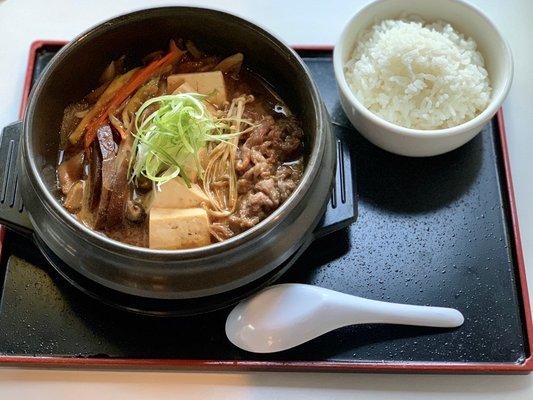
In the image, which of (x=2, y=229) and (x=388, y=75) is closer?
(x=2, y=229)

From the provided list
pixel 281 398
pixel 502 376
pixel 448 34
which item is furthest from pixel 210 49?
pixel 502 376

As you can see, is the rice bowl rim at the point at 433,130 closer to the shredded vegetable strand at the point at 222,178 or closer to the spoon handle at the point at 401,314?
the shredded vegetable strand at the point at 222,178

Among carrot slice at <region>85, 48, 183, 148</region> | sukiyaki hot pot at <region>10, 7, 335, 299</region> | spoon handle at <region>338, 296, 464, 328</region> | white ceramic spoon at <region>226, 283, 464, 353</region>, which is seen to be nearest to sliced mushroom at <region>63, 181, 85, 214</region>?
sukiyaki hot pot at <region>10, 7, 335, 299</region>

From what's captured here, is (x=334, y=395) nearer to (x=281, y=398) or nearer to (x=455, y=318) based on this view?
(x=281, y=398)

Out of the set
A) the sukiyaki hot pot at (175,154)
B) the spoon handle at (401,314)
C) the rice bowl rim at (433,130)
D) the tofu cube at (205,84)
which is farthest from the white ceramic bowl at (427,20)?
the spoon handle at (401,314)

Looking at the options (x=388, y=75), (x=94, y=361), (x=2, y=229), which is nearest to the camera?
(x=94, y=361)

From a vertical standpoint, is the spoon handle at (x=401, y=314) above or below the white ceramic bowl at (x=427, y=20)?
below
